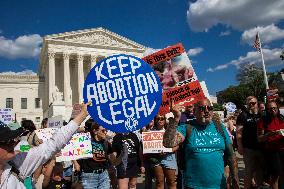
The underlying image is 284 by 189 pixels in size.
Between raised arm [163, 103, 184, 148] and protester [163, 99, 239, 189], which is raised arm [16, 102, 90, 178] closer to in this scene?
raised arm [163, 103, 184, 148]

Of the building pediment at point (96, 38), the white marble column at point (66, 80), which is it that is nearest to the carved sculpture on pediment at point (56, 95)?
the white marble column at point (66, 80)

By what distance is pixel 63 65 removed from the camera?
6259cm

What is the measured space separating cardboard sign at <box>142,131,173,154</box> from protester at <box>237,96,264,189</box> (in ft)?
5.39

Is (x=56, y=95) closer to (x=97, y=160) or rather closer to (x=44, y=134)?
(x=44, y=134)

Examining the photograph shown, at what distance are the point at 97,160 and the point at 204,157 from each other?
8.64ft

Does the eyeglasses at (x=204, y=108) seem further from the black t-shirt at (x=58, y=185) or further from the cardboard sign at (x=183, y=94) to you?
the black t-shirt at (x=58, y=185)

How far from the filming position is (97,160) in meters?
5.99

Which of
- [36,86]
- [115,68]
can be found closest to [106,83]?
[115,68]

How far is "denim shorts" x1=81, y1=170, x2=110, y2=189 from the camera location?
226 inches

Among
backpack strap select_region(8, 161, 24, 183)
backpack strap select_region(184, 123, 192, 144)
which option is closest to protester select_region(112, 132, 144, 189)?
backpack strap select_region(184, 123, 192, 144)

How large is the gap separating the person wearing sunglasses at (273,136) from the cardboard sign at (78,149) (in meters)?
2.88

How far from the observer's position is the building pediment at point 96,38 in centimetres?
6067

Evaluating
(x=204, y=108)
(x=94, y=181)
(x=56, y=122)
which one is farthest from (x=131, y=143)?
(x=56, y=122)

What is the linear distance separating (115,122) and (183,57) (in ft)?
5.92
